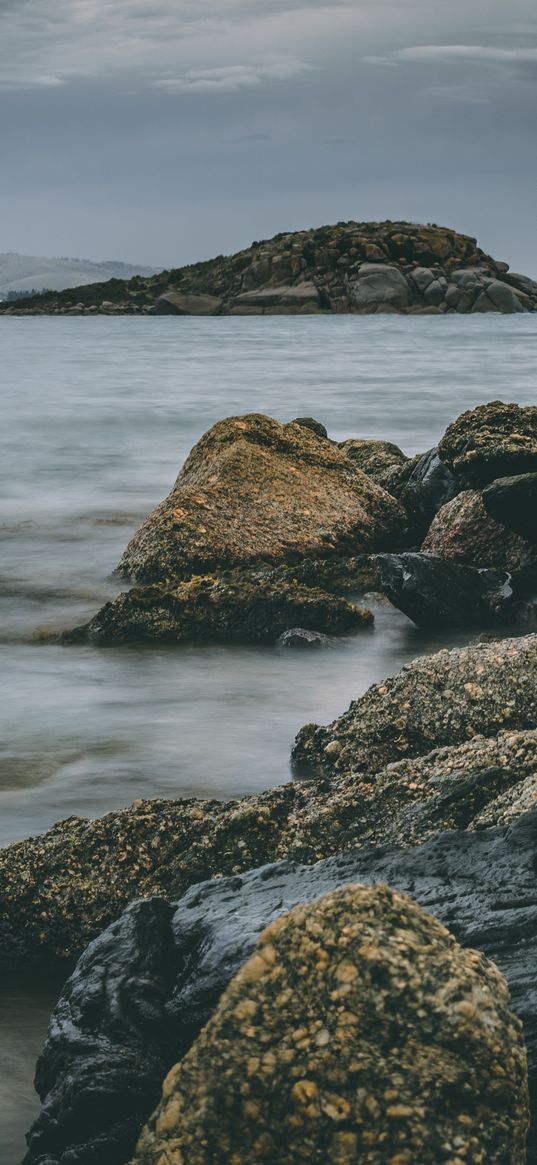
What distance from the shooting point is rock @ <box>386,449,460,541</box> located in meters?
8.46

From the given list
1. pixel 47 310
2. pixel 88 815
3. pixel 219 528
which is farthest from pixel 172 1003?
pixel 47 310

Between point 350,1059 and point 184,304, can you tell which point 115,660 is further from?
point 184,304

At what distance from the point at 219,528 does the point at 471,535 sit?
1.52 meters

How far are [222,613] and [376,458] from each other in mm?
3605

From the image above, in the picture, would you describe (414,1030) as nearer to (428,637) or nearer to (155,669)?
(155,669)

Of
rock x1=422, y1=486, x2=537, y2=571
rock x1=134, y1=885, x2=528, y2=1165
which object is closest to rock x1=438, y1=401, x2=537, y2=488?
rock x1=422, y1=486, x2=537, y2=571

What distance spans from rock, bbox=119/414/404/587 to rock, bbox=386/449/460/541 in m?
0.16

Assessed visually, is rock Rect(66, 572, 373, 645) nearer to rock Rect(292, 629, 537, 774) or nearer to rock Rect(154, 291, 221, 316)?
rock Rect(292, 629, 537, 774)

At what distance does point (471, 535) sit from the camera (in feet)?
24.8

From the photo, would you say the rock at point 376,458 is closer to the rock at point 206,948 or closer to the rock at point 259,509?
the rock at point 259,509

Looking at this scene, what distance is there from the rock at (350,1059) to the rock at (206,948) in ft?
1.18

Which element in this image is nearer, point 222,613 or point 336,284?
point 222,613

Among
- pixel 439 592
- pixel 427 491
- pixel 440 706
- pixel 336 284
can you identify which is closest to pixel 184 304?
pixel 336 284

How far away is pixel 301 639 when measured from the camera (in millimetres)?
6516
